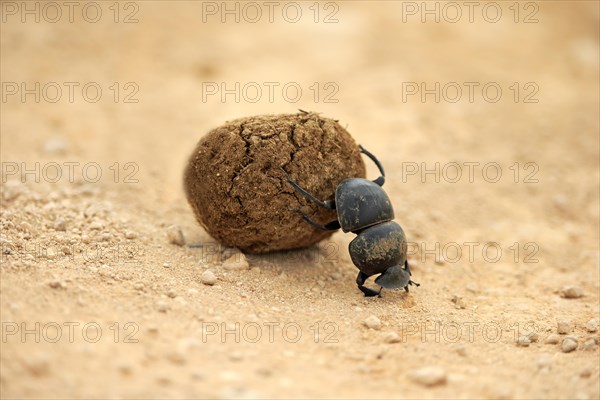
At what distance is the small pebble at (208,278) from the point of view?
412cm

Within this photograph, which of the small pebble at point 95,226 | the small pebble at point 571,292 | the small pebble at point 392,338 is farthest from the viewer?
the small pebble at point 571,292

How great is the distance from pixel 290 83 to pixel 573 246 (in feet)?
15.3

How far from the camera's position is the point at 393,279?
4.29 m

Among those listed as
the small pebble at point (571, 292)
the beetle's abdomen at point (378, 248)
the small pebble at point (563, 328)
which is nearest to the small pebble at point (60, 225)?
the beetle's abdomen at point (378, 248)

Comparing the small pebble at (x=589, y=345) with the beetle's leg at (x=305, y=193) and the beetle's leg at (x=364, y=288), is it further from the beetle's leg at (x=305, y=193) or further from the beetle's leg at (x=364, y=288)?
the beetle's leg at (x=305, y=193)

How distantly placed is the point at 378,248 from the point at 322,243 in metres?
1.01

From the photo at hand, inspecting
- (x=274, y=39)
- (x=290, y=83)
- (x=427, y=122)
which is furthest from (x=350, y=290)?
(x=274, y=39)

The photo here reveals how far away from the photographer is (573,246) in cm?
592

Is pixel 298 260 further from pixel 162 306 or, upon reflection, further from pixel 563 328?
pixel 563 328

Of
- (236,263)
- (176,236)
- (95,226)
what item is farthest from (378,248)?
(95,226)

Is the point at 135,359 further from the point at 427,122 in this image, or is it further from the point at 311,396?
the point at 427,122

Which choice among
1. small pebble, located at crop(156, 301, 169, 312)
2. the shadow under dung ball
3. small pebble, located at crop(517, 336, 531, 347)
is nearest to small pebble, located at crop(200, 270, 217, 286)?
the shadow under dung ball

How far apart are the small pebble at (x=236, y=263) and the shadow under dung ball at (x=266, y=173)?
0.38 feet

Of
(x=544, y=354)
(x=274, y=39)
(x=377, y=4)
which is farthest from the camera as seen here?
(x=377, y=4)
